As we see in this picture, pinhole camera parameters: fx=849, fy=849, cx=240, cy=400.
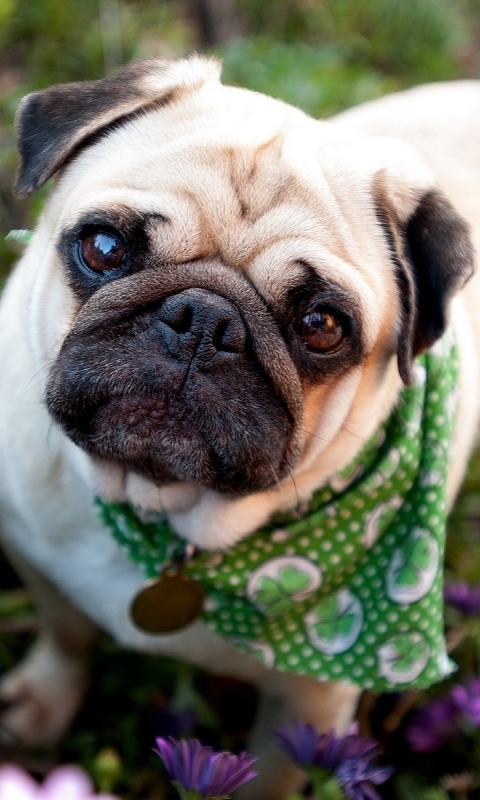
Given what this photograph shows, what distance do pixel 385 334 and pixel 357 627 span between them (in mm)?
798

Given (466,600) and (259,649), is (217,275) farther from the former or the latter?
(466,600)

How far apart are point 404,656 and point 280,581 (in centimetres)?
40

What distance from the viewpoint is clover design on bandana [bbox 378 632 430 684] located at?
7.10 feet

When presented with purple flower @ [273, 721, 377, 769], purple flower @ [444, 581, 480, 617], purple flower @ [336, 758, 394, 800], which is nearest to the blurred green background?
purple flower @ [444, 581, 480, 617]

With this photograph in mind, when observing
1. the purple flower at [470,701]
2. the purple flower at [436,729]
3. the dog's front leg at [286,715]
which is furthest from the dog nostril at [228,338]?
the purple flower at [436,729]

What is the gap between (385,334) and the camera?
1916 mm

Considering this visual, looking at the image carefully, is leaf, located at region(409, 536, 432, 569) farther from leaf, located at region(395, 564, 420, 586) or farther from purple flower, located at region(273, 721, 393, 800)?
purple flower, located at region(273, 721, 393, 800)

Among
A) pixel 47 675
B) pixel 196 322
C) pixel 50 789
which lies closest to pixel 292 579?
pixel 196 322

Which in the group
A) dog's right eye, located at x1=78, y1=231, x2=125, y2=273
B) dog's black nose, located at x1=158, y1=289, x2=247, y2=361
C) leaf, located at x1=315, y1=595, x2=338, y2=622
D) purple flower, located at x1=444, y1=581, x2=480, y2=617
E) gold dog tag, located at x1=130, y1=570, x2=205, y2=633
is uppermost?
dog's right eye, located at x1=78, y1=231, x2=125, y2=273

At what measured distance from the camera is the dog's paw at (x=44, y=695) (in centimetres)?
255

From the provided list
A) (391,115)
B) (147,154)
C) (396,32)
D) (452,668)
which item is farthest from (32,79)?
(452,668)

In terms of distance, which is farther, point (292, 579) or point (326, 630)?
point (326, 630)

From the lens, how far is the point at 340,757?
1.50 metres

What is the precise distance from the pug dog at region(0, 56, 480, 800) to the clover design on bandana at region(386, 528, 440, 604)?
277 millimetres
